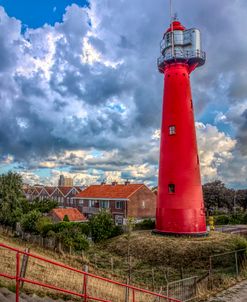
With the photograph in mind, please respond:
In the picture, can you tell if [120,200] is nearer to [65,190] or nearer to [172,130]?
[65,190]

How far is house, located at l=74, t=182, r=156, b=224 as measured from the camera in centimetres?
4866

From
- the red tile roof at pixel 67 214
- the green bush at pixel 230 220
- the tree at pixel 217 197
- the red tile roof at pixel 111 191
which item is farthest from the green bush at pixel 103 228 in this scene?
the tree at pixel 217 197

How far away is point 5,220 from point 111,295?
30.4 meters

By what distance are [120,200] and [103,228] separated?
1602 cm

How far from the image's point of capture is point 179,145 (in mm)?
27109

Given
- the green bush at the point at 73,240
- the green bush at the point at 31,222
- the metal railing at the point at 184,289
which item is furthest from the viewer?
the green bush at the point at 31,222

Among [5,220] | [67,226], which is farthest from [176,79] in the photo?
[5,220]

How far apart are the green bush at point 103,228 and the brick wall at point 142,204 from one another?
14089 millimetres

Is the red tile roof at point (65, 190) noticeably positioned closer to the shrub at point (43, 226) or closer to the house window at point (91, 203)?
the house window at point (91, 203)

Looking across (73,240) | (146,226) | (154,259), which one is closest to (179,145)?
(154,259)

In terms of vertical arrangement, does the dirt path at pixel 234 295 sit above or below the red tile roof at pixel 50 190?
below

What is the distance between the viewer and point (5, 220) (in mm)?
39562

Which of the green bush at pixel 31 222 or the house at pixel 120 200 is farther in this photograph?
the house at pixel 120 200

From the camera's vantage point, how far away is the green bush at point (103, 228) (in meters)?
32.8
